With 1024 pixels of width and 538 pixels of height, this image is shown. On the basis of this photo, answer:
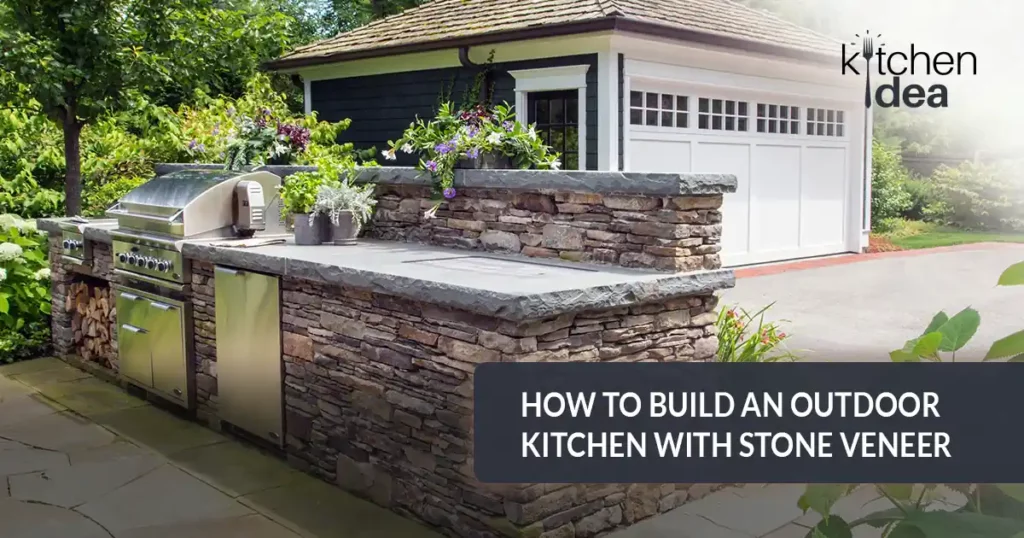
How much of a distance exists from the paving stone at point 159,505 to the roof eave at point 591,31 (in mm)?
6422

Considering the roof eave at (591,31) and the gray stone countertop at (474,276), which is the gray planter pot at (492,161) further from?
the roof eave at (591,31)

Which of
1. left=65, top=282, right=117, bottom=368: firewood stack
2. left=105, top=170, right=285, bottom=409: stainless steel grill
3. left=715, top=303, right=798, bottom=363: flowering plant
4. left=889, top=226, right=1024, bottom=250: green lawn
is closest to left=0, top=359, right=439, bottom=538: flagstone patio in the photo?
left=105, top=170, right=285, bottom=409: stainless steel grill

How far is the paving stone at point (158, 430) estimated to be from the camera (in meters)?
5.09

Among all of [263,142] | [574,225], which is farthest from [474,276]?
[263,142]

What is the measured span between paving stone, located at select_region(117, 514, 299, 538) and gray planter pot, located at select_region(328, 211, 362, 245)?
1.75 meters

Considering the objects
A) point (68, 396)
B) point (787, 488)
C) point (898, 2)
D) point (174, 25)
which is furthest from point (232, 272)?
point (898, 2)

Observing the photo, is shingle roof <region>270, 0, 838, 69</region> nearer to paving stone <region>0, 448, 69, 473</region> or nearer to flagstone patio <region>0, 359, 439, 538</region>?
flagstone patio <region>0, 359, 439, 538</region>

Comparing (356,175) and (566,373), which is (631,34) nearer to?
(356,175)

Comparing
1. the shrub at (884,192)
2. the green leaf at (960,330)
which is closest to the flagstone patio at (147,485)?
the green leaf at (960,330)

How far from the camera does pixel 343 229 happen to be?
17.4ft

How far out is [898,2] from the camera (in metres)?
21.5

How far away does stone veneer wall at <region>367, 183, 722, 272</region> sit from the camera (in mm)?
4062

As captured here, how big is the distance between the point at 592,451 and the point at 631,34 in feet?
24.1

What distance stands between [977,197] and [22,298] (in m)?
17.1
